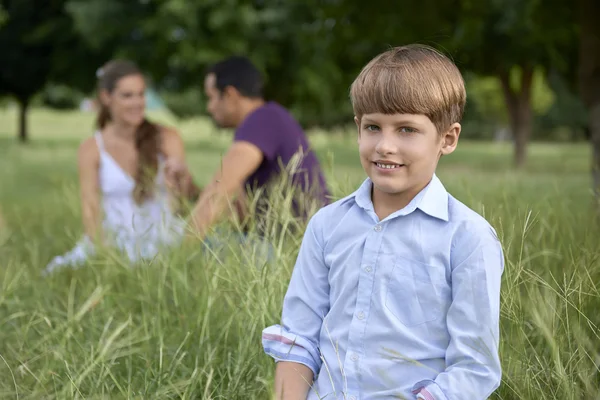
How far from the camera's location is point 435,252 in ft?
6.01

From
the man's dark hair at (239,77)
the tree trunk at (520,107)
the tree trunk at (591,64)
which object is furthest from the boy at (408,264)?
the tree trunk at (520,107)

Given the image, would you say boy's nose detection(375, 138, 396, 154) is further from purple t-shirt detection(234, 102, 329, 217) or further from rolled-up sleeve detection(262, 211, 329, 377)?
purple t-shirt detection(234, 102, 329, 217)

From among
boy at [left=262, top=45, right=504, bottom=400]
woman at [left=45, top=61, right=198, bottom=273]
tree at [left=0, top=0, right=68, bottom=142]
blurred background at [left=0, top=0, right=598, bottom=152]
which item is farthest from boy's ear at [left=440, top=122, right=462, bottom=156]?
tree at [left=0, top=0, right=68, bottom=142]

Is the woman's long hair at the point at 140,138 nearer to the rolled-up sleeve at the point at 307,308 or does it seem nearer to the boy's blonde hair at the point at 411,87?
the rolled-up sleeve at the point at 307,308

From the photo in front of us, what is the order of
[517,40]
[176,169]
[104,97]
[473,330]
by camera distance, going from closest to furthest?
[473,330] → [176,169] → [104,97] → [517,40]

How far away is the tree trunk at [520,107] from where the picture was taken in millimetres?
19109

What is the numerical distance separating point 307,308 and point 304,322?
38 mm

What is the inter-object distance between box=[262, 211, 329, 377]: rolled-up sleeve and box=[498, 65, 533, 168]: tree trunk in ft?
58.7

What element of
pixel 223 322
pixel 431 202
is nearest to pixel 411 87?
pixel 431 202

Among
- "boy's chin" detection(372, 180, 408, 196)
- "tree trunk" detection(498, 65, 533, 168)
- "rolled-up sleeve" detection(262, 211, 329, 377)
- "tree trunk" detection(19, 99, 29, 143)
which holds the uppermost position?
A: "boy's chin" detection(372, 180, 408, 196)

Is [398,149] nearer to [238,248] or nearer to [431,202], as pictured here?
[431,202]

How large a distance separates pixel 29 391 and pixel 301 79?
16035mm

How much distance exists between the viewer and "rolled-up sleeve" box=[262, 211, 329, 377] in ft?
6.59

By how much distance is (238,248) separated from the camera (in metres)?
3.02
